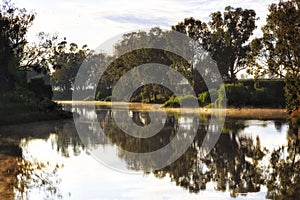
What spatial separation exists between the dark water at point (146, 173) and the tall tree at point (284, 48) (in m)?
12.4

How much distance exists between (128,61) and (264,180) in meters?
90.8

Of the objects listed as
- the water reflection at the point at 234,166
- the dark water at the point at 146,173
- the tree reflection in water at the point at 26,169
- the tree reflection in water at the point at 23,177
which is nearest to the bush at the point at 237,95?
the water reflection at the point at 234,166

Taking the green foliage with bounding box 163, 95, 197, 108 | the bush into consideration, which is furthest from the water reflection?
the green foliage with bounding box 163, 95, 197, 108

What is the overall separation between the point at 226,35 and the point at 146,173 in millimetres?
67307

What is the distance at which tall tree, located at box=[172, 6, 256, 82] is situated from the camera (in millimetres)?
79688

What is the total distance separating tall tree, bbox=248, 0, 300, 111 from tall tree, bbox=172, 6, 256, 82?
39.4 meters

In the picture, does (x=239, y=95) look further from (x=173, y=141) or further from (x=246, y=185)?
(x=246, y=185)

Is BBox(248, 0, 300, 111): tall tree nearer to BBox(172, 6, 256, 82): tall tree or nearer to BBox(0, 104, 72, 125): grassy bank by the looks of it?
BBox(0, 104, 72, 125): grassy bank

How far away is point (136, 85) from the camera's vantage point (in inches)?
4141

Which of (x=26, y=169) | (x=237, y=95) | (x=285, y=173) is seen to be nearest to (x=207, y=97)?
(x=237, y=95)

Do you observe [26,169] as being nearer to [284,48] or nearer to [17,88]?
[284,48]

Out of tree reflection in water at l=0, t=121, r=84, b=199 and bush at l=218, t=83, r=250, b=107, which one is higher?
bush at l=218, t=83, r=250, b=107

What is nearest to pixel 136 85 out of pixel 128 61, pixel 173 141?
pixel 128 61

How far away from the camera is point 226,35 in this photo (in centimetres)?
8056
